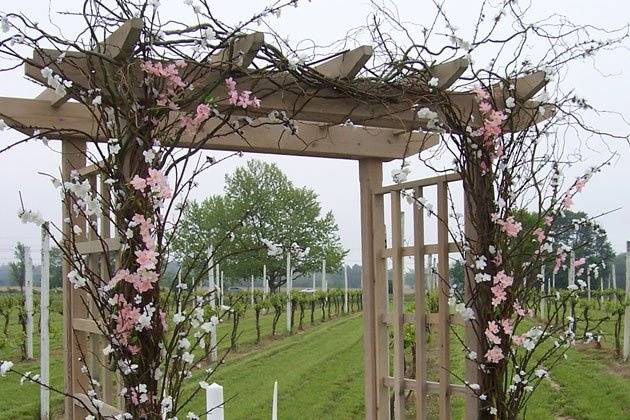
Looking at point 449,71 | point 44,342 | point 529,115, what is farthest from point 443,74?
point 44,342

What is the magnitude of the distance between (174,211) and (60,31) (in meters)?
0.58

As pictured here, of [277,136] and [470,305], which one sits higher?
[277,136]

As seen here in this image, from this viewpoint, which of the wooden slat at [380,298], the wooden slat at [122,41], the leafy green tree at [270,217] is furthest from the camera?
the leafy green tree at [270,217]

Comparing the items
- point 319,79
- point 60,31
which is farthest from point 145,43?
point 319,79

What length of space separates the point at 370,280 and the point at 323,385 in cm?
393

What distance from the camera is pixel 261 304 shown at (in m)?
10.3

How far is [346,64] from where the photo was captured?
2590 mm

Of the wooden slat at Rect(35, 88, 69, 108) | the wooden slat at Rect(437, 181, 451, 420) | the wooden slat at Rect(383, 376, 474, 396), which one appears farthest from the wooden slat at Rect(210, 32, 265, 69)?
the wooden slat at Rect(383, 376, 474, 396)

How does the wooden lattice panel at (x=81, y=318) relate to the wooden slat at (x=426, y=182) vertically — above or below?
below

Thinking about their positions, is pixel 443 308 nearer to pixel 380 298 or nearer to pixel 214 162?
pixel 380 298

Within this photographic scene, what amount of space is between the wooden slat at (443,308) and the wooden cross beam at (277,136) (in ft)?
0.92

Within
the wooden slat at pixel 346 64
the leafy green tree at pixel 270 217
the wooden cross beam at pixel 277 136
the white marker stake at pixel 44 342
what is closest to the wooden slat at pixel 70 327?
the wooden cross beam at pixel 277 136

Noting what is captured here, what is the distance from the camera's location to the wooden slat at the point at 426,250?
2.98 meters

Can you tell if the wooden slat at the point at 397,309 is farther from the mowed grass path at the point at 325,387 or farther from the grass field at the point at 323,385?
the grass field at the point at 323,385
